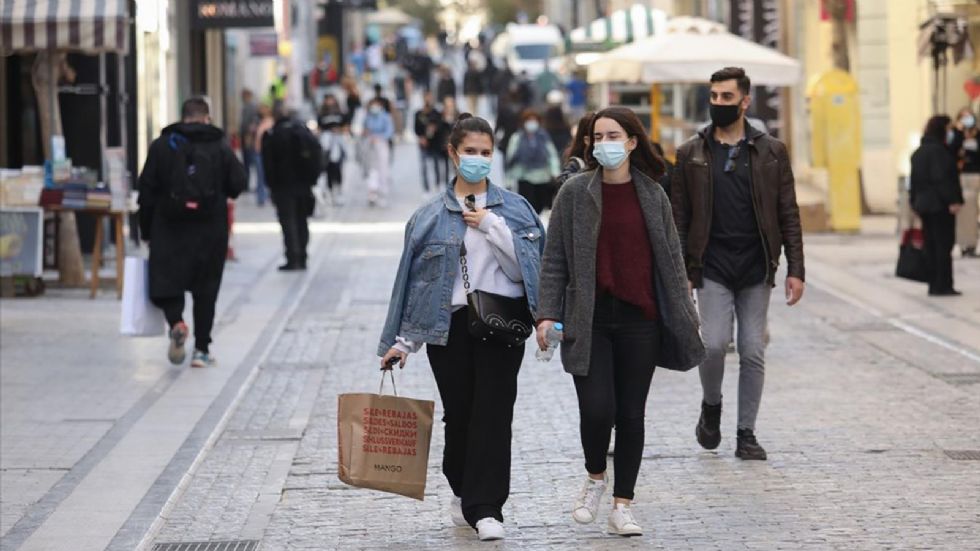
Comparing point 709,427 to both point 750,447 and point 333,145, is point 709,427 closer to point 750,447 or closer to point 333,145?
point 750,447

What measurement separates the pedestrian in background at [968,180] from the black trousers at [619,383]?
474 inches

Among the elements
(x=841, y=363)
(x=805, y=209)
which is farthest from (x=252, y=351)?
(x=805, y=209)

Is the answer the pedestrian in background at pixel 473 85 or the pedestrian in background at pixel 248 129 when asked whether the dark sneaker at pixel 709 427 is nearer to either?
the pedestrian in background at pixel 248 129

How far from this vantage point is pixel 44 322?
53.7ft

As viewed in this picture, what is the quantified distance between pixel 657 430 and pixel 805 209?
14839mm

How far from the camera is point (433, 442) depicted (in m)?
10.6

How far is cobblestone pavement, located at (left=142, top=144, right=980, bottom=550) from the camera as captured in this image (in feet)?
26.7

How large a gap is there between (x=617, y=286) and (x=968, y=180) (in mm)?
13639

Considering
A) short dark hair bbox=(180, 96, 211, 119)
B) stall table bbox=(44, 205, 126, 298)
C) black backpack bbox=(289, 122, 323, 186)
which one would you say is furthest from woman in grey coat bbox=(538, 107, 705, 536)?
black backpack bbox=(289, 122, 323, 186)

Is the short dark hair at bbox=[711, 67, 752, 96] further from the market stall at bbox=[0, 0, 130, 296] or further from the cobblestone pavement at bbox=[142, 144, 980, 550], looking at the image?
the market stall at bbox=[0, 0, 130, 296]

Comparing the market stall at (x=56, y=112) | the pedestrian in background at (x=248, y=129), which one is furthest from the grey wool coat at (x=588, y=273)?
the pedestrian in background at (x=248, y=129)

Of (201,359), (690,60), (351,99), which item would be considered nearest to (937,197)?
(690,60)

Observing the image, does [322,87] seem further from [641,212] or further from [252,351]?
[641,212]

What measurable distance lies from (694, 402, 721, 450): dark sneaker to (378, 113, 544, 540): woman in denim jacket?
206 cm
